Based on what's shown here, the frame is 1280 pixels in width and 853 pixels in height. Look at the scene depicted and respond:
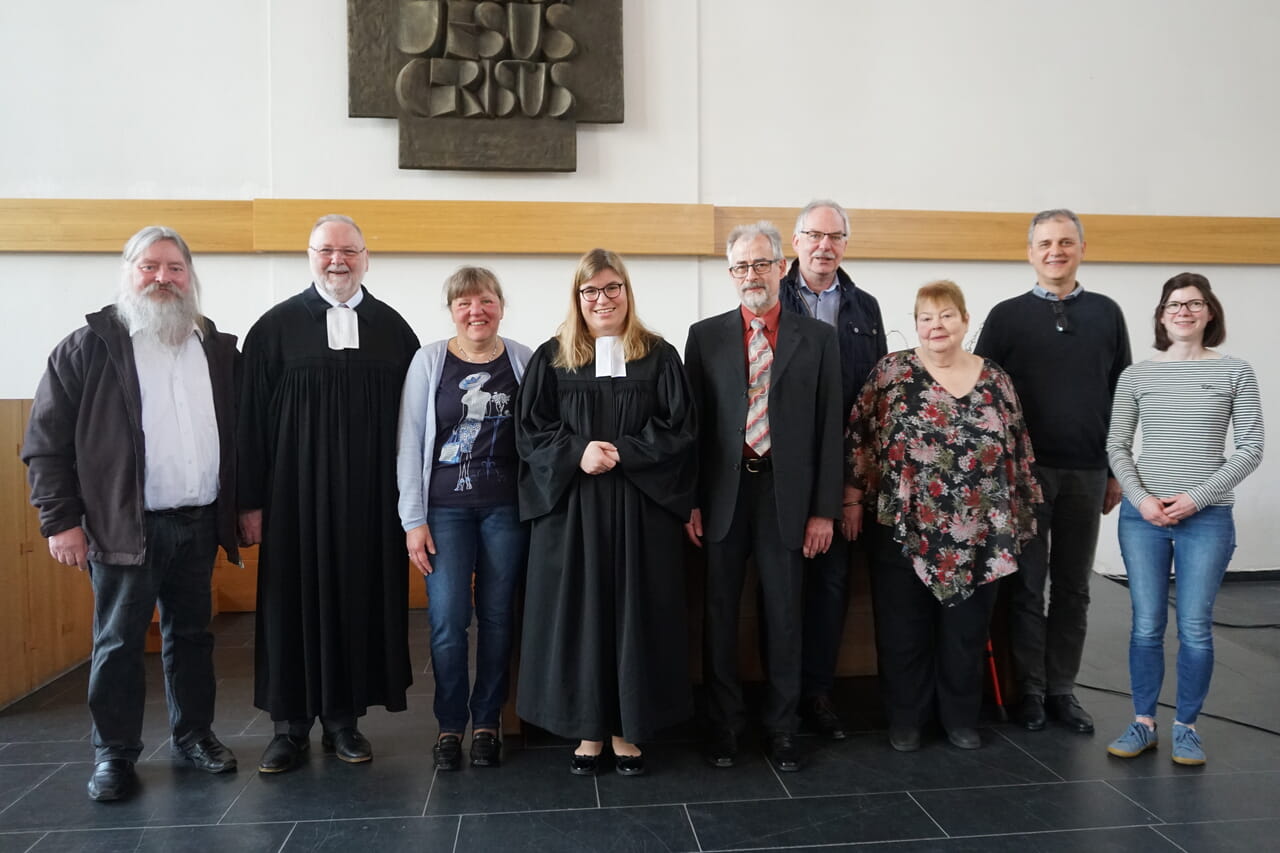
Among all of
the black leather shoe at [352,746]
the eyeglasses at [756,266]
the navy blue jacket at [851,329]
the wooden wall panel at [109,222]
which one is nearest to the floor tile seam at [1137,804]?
the navy blue jacket at [851,329]

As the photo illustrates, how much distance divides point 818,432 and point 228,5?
4109mm

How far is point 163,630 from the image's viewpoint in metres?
2.71

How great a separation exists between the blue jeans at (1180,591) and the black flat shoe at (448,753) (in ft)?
7.26

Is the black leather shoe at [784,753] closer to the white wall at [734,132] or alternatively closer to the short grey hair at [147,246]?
the short grey hair at [147,246]

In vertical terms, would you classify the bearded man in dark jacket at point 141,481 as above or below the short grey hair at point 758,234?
below

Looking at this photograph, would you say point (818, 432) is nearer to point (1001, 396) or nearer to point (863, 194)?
point (1001, 396)

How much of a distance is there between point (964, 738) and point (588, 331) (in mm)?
1841

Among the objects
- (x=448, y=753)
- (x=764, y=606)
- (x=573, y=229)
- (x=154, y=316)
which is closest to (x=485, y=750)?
(x=448, y=753)

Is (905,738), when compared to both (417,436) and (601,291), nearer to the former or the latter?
(601,291)

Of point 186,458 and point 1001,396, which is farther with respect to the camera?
point 1001,396

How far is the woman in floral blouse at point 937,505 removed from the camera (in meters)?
2.69

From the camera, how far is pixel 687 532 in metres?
2.74

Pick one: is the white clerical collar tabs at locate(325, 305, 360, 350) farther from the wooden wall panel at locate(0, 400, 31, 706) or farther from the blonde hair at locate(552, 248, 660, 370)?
the wooden wall panel at locate(0, 400, 31, 706)

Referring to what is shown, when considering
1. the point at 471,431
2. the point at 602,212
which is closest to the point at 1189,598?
the point at 471,431
